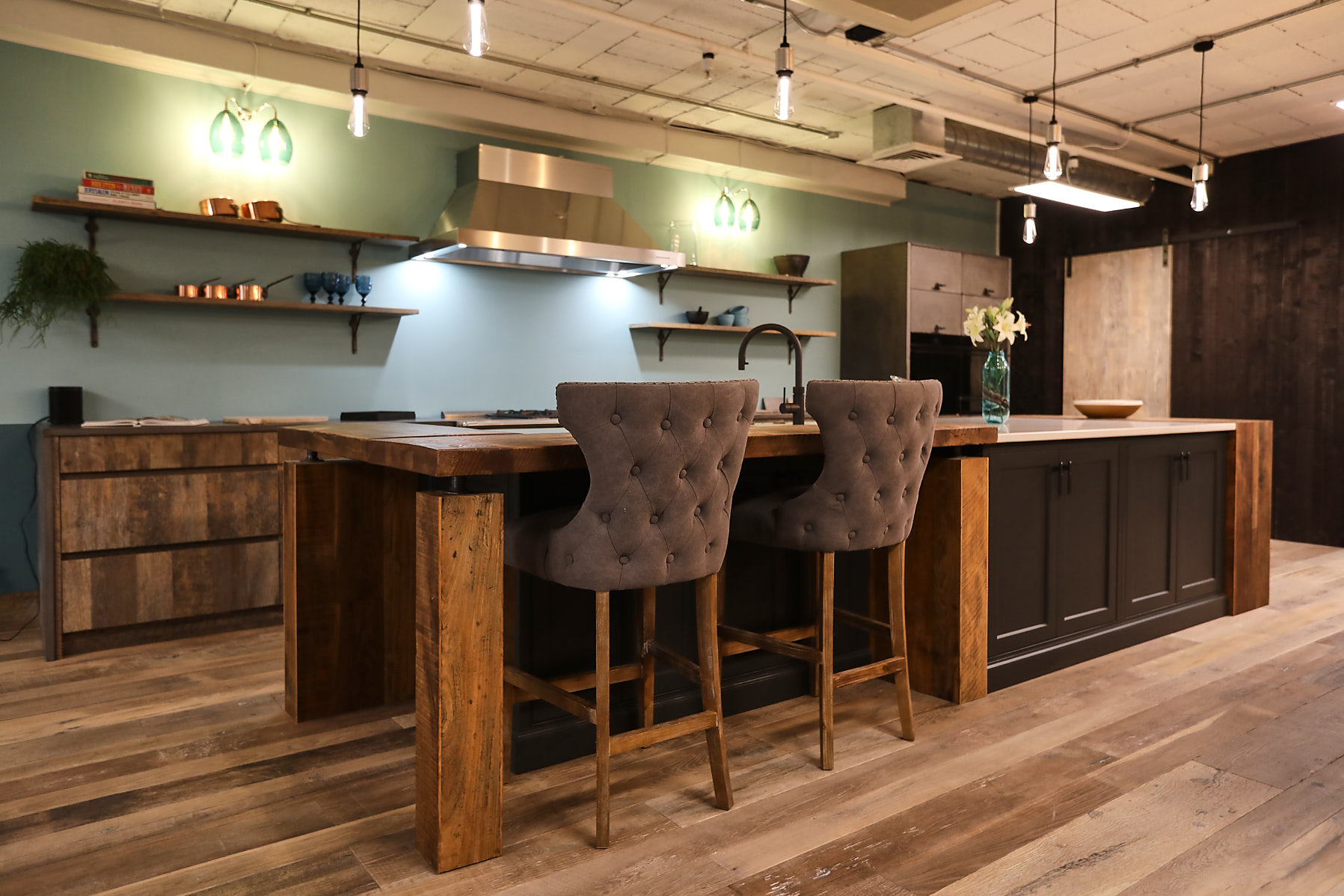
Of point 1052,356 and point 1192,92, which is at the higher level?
point 1192,92

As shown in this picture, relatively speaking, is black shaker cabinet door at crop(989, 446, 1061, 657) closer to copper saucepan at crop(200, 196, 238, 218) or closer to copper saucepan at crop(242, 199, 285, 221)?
copper saucepan at crop(242, 199, 285, 221)

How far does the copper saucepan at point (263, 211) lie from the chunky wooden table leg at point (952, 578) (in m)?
3.31

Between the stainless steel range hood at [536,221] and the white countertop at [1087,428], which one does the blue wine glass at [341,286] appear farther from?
the white countertop at [1087,428]

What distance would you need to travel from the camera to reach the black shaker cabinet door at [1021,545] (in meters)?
3.16

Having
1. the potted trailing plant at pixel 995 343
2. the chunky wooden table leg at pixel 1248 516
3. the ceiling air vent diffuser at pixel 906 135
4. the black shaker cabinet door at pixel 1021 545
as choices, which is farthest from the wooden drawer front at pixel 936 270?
the black shaker cabinet door at pixel 1021 545

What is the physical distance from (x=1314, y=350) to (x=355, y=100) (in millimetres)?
6273

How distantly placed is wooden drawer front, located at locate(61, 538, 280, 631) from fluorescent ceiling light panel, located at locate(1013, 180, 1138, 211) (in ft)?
13.2

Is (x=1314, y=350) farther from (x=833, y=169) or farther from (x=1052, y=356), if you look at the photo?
(x=833, y=169)

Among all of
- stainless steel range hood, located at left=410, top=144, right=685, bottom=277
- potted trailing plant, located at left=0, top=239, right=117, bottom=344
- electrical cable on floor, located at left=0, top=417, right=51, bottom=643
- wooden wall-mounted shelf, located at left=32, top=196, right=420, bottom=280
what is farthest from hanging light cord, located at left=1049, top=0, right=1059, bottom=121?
electrical cable on floor, located at left=0, top=417, right=51, bottom=643

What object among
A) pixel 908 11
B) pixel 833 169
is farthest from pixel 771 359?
pixel 908 11

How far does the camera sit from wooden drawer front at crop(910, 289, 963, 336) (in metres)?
6.48

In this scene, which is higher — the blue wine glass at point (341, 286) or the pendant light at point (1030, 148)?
the pendant light at point (1030, 148)

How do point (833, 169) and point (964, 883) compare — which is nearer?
point (964, 883)

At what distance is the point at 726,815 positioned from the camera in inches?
85.0
